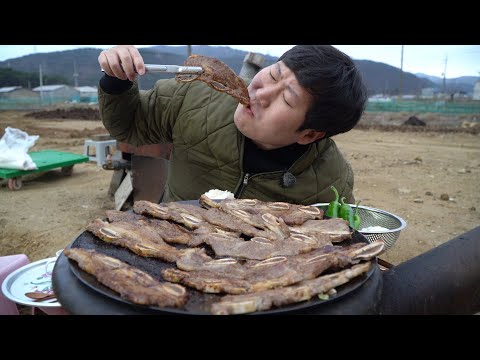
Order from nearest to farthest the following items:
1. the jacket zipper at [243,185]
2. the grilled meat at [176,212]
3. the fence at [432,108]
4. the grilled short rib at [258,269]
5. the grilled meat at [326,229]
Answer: the grilled short rib at [258,269] < the grilled meat at [326,229] < the grilled meat at [176,212] < the jacket zipper at [243,185] < the fence at [432,108]

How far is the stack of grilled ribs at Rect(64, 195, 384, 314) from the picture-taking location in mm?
1409

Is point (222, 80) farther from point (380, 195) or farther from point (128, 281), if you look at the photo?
point (380, 195)

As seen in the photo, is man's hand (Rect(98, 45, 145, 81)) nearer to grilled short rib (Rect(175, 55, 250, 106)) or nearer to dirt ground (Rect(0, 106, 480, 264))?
grilled short rib (Rect(175, 55, 250, 106))

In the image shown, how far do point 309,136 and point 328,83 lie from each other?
49 cm

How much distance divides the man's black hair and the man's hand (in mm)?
934

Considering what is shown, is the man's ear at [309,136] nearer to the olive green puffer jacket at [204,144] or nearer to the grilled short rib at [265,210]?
the olive green puffer jacket at [204,144]

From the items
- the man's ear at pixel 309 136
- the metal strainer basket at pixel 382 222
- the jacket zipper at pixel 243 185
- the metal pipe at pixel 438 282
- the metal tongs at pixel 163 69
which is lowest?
the metal strainer basket at pixel 382 222

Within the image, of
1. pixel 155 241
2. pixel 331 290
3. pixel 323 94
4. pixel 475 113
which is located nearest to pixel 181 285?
pixel 155 241

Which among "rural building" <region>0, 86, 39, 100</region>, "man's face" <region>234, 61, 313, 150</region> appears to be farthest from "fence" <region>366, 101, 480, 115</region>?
"rural building" <region>0, 86, 39, 100</region>

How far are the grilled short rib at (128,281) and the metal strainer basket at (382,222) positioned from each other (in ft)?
5.66

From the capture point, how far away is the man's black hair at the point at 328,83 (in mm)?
2482

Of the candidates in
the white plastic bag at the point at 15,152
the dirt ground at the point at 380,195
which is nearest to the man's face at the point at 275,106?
the dirt ground at the point at 380,195

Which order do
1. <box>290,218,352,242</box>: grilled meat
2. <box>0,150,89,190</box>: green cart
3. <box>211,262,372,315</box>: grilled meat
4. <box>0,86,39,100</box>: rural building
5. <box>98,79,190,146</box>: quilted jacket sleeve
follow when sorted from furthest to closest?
1. <box>0,86,39,100</box>: rural building
2. <box>0,150,89,190</box>: green cart
3. <box>98,79,190,146</box>: quilted jacket sleeve
4. <box>290,218,352,242</box>: grilled meat
5. <box>211,262,372,315</box>: grilled meat
